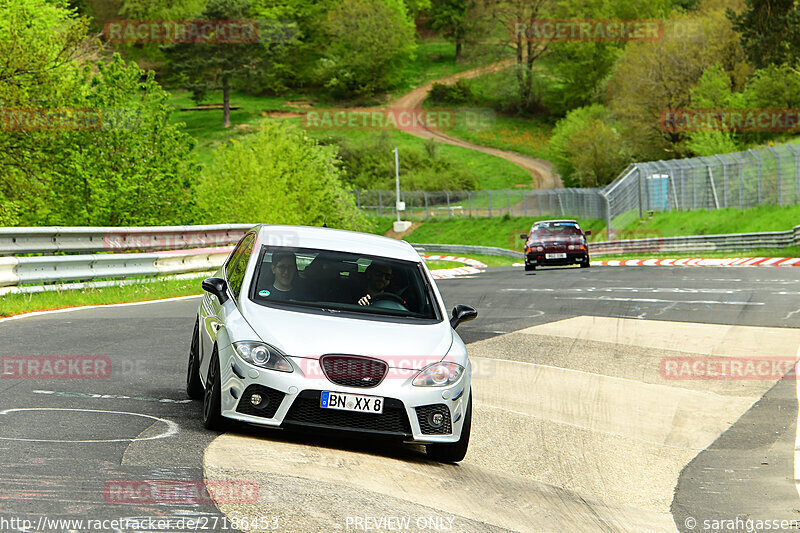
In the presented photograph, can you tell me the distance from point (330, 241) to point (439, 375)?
1876mm

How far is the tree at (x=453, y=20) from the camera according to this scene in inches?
5630

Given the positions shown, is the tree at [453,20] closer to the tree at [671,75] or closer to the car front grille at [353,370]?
the tree at [671,75]

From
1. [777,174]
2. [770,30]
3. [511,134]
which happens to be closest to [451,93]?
[511,134]

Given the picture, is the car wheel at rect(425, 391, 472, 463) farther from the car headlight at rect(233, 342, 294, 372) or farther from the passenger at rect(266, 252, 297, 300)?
the passenger at rect(266, 252, 297, 300)

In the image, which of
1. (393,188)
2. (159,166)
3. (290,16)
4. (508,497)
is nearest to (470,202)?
(393,188)

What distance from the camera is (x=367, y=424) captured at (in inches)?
275

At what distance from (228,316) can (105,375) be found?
2.65 m

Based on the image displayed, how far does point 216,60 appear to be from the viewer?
381 feet

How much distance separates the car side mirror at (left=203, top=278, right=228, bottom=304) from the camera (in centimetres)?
813

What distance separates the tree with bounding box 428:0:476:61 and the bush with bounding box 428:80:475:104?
16.9 m

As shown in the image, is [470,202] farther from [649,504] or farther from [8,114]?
[649,504]

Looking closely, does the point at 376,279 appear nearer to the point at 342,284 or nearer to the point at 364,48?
the point at 342,284

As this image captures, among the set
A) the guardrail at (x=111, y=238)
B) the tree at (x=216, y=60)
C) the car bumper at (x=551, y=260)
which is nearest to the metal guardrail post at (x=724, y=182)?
the car bumper at (x=551, y=260)

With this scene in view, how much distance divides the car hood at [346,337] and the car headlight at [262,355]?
0.05 meters
